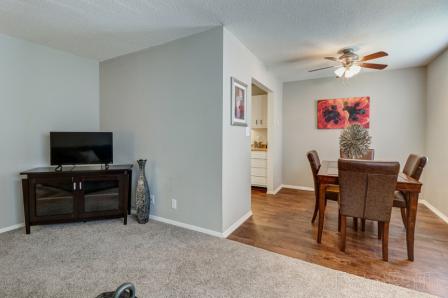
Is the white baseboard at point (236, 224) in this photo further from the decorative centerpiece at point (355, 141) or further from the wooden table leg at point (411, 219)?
the wooden table leg at point (411, 219)

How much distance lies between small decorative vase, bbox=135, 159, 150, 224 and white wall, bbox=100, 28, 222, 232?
0.49ft

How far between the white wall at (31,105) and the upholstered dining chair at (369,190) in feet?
11.8

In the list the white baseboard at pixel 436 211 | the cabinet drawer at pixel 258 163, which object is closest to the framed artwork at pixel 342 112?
the cabinet drawer at pixel 258 163

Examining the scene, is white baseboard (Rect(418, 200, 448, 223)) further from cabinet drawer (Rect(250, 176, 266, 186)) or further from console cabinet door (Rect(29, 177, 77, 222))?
console cabinet door (Rect(29, 177, 77, 222))

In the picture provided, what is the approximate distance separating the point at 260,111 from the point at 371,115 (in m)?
2.07

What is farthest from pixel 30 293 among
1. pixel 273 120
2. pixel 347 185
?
pixel 273 120

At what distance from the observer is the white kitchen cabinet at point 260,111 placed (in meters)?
4.79

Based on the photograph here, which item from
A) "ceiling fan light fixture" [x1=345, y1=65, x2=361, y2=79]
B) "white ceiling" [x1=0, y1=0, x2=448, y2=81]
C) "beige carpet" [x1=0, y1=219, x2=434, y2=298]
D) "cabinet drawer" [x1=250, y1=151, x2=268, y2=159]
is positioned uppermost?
"white ceiling" [x1=0, y1=0, x2=448, y2=81]

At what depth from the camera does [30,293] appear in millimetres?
1621

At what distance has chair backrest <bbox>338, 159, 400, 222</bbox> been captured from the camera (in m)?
1.98

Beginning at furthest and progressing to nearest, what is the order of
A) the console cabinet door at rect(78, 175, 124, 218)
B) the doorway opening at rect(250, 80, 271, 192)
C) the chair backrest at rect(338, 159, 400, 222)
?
the doorway opening at rect(250, 80, 271, 192) → the console cabinet door at rect(78, 175, 124, 218) → the chair backrest at rect(338, 159, 400, 222)

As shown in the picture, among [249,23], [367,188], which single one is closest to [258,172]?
[367,188]

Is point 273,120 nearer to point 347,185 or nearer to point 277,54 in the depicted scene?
point 277,54

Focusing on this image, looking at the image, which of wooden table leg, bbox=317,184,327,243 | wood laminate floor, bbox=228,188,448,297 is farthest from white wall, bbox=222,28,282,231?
wooden table leg, bbox=317,184,327,243
